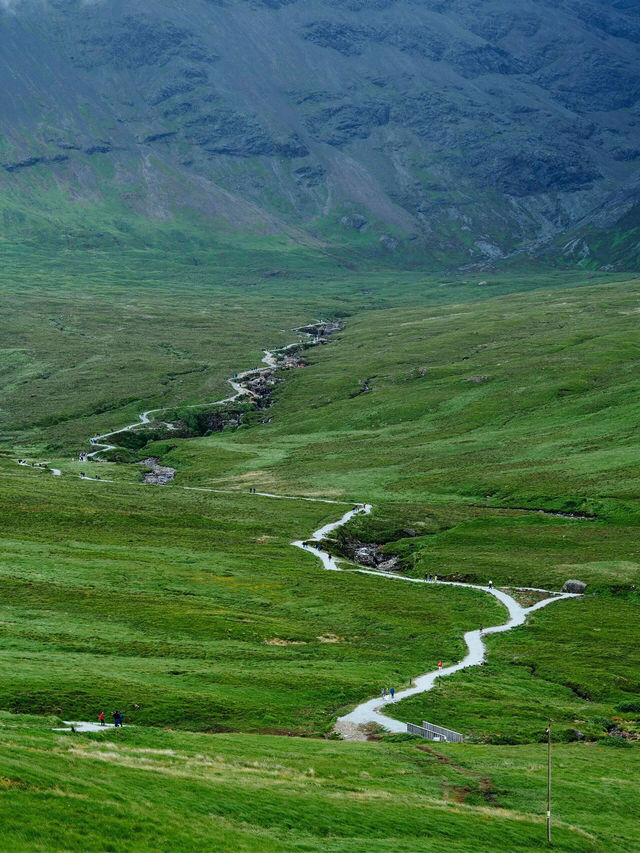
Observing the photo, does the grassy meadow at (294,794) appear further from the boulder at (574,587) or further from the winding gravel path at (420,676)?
the boulder at (574,587)

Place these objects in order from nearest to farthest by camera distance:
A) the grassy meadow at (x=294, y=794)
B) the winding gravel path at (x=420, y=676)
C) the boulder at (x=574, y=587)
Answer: the grassy meadow at (x=294, y=794) < the winding gravel path at (x=420, y=676) < the boulder at (x=574, y=587)

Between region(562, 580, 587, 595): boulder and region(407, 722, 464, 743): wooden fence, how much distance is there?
55.7 meters

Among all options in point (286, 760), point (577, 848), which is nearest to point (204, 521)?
point (286, 760)

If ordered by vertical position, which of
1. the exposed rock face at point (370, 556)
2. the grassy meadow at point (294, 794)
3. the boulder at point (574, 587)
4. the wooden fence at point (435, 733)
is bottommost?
the exposed rock face at point (370, 556)

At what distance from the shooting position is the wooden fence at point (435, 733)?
64312mm

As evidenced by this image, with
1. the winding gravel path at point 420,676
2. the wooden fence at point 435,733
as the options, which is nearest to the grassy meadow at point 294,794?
the wooden fence at point 435,733

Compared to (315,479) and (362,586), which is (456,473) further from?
(362,586)

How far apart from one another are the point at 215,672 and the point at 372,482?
110 m

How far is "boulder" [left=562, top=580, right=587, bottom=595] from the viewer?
114625 mm

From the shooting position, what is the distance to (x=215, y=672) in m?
74.8

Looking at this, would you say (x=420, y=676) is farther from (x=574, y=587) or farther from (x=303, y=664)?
(x=574, y=587)

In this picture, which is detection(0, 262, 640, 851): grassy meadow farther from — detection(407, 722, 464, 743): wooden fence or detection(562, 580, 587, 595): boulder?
detection(407, 722, 464, 743): wooden fence

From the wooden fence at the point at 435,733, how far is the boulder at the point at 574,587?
55.7 m

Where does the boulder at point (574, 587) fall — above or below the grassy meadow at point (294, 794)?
below
